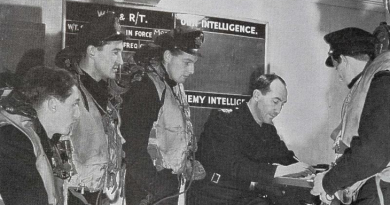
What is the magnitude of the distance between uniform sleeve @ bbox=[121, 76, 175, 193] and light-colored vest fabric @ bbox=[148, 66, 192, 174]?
24 millimetres

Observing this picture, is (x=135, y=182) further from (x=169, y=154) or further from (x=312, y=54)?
(x=312, y=54)

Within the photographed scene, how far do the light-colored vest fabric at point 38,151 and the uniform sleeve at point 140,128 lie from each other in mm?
303

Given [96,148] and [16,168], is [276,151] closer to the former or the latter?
[96,148]

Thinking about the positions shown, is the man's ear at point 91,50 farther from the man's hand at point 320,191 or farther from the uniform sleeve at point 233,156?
the man's hand at point 320,191

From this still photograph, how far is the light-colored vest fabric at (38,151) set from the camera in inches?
71.4

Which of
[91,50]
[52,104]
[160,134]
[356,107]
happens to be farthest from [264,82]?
[52,104]

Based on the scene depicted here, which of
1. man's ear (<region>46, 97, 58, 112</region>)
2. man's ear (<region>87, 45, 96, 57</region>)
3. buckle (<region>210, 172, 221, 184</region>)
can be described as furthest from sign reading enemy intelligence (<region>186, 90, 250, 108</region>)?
man's ear (<region>46, 97, 58, 112</region>)

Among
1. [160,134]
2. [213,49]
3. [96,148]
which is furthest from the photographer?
[213,49]

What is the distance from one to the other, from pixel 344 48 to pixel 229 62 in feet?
1.91

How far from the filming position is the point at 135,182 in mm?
2041

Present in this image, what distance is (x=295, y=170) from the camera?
2.32 metres

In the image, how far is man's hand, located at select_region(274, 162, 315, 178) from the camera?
228cm

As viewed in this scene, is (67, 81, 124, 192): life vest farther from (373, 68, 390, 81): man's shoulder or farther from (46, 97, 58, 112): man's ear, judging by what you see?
(373, 68, 390, 81): man's shoulder

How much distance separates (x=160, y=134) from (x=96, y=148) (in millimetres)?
268
